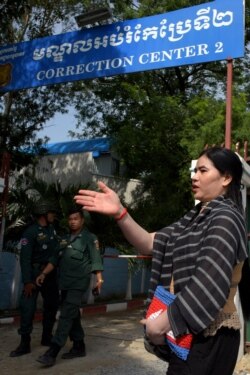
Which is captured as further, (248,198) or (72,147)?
(72,147)

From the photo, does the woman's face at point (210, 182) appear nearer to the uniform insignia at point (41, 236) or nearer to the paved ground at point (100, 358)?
the paved ground at point (100, 358)

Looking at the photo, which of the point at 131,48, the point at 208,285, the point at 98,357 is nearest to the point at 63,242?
the point at 98,357

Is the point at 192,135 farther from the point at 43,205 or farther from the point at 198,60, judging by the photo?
the point at 43,205

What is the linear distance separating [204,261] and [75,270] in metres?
3.62

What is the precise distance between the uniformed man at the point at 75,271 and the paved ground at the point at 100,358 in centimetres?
31

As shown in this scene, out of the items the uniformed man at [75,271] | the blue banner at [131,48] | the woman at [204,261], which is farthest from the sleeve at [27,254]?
the woman at [204,261]

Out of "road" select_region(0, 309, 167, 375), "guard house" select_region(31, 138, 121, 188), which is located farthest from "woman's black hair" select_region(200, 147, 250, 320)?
"guard house" select_region(31, 138, 121, 188)

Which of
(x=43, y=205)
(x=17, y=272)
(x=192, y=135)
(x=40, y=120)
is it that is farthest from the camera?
(x=40, y=120)

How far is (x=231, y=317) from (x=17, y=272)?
7216 mm

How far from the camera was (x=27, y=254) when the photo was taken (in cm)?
555

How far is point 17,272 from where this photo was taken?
873 centimetres

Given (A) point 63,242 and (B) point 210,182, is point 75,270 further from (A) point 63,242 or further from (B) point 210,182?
(B) point 210,182

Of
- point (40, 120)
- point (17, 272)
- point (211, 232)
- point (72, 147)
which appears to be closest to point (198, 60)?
point (211, 232)

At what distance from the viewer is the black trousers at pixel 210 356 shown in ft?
6.38
